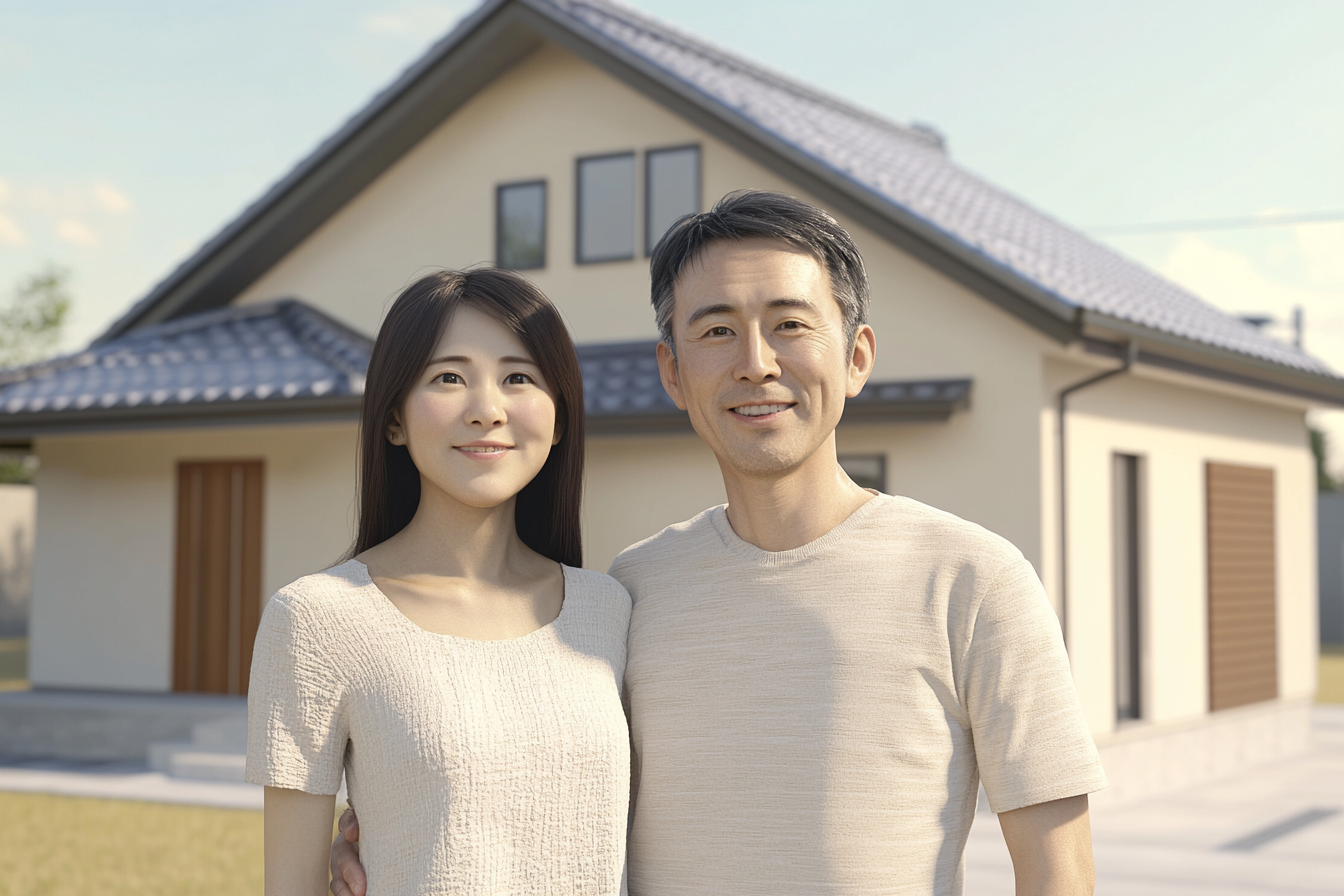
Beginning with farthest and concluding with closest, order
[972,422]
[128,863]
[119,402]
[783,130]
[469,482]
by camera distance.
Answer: [119,402]
[783,130]
[972,422]
[128,863]
[469,482]

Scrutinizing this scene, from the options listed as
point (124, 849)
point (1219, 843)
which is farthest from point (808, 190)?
point (124, 849)

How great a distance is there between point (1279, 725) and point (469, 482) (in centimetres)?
1329

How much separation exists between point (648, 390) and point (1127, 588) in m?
4.56

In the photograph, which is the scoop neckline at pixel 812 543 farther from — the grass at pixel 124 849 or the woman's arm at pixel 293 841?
the grass at pixel 124 849

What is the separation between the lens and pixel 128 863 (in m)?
8.54

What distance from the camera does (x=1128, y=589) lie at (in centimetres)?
1164

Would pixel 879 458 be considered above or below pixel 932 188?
below

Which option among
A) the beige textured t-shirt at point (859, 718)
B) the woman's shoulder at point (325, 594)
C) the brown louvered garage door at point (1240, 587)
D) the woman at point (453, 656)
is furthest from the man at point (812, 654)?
the brown louvered garage door at point (1240, 587)

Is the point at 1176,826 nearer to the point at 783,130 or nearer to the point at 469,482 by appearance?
the point at 783,130

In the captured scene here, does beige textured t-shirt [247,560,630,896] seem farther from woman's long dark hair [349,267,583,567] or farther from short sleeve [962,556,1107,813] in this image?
short sleeve [962,556,1107,813]

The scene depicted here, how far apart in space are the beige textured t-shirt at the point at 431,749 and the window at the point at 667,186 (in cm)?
1013

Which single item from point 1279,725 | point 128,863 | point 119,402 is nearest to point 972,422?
point 1279,725

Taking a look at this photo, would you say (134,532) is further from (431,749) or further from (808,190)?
(431,749)

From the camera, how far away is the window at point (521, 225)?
521 inches
